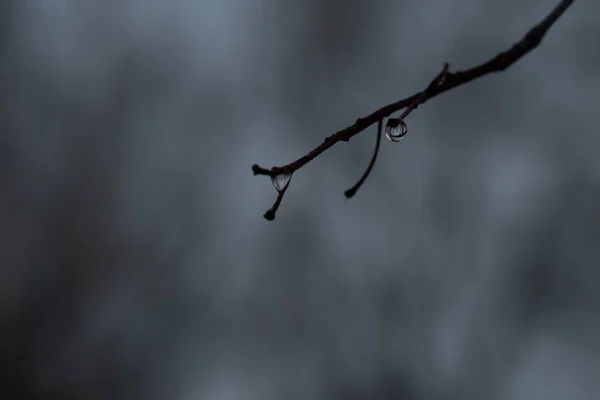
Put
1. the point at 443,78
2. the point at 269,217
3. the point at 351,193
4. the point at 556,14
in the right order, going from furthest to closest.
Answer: the point at 269,217
the point at 351,193
the point at 443,78
the point at 556,14

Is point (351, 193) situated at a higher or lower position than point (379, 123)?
lower

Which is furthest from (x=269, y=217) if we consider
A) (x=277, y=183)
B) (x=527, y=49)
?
(x=527, y=49)

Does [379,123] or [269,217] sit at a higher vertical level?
[379,123]

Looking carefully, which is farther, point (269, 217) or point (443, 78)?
point (269, 217)

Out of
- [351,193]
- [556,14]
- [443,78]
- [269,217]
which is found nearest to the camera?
[556,14]

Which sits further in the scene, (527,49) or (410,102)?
(410,102)

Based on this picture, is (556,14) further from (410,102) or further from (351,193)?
(351,193)

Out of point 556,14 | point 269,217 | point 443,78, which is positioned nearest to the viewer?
point 556,14

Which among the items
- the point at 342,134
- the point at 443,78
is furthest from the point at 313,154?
the point at 443,78

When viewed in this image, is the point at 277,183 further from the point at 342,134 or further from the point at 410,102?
the point at 410,102
